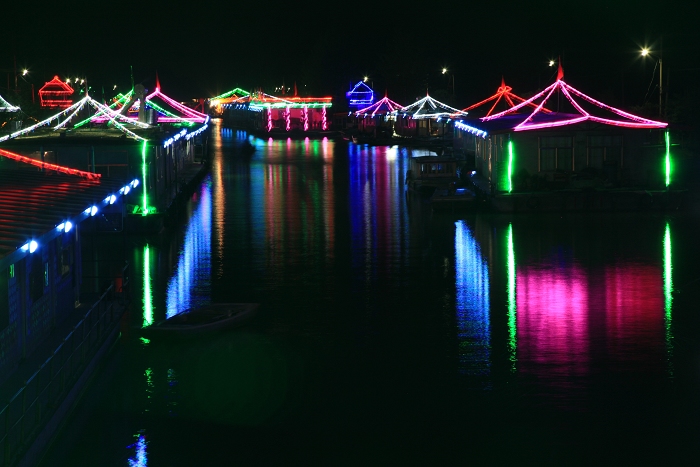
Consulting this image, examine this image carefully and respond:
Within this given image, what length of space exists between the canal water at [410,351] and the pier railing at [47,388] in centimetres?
68

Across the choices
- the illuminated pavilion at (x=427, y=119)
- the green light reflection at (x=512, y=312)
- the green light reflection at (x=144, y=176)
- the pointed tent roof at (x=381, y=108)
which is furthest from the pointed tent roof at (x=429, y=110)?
the green light reflection at (x=512, y=312)

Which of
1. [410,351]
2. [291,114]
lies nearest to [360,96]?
[291,114]

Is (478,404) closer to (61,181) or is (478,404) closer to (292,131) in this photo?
(61,181)

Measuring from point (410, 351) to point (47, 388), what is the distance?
282 inches

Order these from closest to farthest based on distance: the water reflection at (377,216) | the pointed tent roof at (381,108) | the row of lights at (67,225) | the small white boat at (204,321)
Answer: the row of lights at (67,225) < the small white boat at (204,321) < the water reflection at (377,216) < the pointed tent roof at (381,108)

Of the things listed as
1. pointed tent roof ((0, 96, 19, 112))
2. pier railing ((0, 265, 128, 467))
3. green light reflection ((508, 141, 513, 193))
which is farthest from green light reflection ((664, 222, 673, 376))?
pointed tent roof ((0, 96, 19, 112))

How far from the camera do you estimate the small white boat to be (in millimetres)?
17031

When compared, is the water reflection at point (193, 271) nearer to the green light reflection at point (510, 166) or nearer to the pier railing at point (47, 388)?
the pier railing at point (47, 388)

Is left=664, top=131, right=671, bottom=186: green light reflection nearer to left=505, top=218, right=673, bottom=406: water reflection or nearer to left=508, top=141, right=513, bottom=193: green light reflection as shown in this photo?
left=508, top=141, right=513, bottom=193: green light reflection

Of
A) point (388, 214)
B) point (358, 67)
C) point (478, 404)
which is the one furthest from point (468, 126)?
point (358, 67)

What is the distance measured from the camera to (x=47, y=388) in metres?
11.2

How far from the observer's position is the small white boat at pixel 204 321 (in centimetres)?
1703

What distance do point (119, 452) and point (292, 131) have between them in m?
86.7

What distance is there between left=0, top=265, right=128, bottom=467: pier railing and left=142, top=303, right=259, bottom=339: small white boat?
92 centimetres
